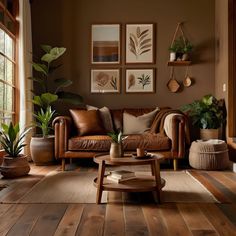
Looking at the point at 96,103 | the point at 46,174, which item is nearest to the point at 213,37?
the point at 96,103

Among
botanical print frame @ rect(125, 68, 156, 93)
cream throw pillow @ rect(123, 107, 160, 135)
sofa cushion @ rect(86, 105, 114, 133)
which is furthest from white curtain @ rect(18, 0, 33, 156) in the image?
botanical print frame @ rect(125, 68, 156, 93)

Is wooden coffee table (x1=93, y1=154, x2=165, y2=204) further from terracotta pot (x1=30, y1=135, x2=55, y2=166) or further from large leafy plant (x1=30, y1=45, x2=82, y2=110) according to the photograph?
large leafy plant (x1=30, y1=45, x2=82, y2=110)

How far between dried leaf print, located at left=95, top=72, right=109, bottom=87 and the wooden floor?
8.81ft

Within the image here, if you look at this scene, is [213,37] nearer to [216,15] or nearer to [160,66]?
[216,15]

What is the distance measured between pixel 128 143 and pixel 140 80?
1500 millimetres

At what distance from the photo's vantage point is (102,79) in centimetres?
518

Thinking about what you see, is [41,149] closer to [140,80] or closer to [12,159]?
[12,159]

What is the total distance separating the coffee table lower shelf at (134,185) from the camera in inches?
101

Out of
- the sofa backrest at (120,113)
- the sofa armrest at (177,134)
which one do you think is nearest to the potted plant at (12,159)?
the sofa backrest at (120,113)

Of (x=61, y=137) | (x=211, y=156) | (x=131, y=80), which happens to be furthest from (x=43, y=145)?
(x=211, y=156)

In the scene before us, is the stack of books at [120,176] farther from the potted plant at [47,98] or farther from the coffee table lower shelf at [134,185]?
the potted plant at [47,98]

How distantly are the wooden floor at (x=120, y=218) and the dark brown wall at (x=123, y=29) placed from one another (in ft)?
8.59

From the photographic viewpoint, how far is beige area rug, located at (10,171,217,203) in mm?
2674

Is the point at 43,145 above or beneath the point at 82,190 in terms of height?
above
